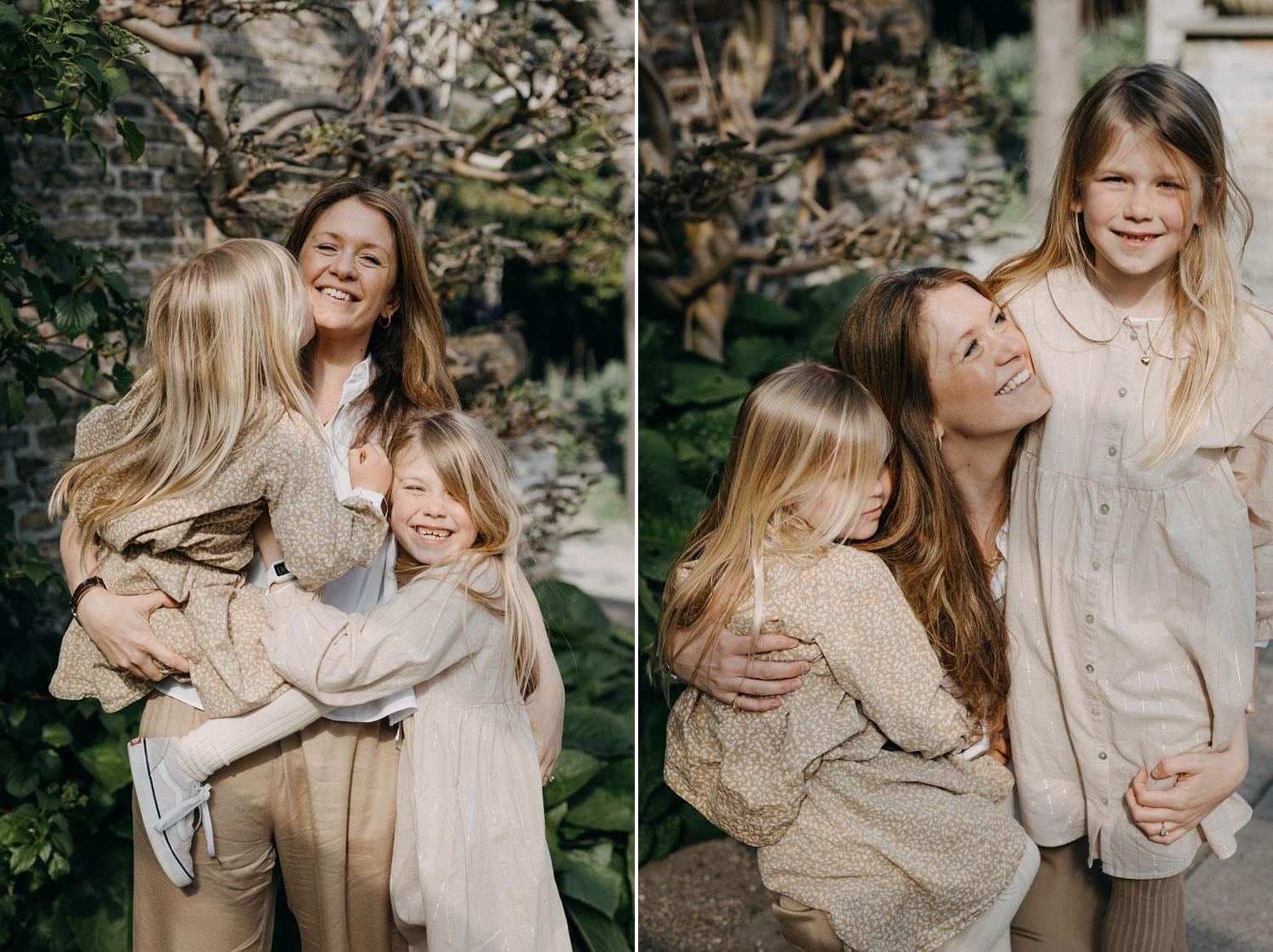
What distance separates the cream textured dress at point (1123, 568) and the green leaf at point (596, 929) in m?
1.45

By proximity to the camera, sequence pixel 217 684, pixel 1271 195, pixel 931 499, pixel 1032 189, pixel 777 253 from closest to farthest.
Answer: pixel 217 684, pixel 931 499, pixel 777 253, pixel 1271 195, pixel 1032 189

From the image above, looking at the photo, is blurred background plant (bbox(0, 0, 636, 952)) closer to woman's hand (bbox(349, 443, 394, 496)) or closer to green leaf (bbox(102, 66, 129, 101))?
green leaf (bbox(102, 66, 129, 101))

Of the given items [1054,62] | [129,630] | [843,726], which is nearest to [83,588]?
[129,630]

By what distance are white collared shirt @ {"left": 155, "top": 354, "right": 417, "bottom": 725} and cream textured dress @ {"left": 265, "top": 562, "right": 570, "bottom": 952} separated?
0.07 m

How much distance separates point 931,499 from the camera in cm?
208

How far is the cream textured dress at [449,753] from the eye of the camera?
1867mm

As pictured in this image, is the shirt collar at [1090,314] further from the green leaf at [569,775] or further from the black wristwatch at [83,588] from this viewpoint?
the green leaf at [569,775]

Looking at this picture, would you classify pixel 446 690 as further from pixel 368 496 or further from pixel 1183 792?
pixel 1183 792

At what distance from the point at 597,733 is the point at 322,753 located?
179 centimetres

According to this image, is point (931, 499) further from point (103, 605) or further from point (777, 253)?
point (777, 253)

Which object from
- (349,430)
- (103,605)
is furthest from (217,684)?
(349,430)

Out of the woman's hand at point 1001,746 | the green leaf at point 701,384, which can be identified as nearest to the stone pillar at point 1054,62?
the green leaf at point 701,384

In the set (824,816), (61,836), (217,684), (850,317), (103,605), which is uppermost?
(850,317)

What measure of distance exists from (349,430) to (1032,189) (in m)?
9.39
